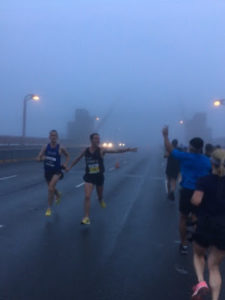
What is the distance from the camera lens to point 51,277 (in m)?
5.11

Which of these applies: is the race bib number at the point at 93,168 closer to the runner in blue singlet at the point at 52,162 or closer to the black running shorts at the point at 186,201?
the runner in blue singlet at the point at 52,162

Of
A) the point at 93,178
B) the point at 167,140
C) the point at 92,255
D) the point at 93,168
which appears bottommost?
the point at 92,255

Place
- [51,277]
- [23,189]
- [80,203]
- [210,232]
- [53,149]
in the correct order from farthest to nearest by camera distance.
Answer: [23,189] < [80,203] < [53,149] < [51,277] < [210,232]

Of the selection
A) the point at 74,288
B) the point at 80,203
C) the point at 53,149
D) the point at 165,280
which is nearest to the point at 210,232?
the point at 165,280

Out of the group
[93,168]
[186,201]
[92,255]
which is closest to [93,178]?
[93,168]

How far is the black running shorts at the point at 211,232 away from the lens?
13.1 ft

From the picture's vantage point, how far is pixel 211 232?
4.04 meters

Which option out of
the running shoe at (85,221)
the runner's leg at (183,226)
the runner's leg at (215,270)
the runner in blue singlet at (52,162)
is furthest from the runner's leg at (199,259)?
the runner in blue singlet at (52,162)

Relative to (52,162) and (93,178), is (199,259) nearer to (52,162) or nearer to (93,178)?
(93,178)

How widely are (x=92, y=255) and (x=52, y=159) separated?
333 cm

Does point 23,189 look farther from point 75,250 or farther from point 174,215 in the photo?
point 75,250

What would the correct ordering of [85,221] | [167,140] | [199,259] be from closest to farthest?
[199,259] < [167,140] < [85,221]

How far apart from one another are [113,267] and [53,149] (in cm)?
400

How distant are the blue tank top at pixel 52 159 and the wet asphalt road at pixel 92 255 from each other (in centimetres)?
109
